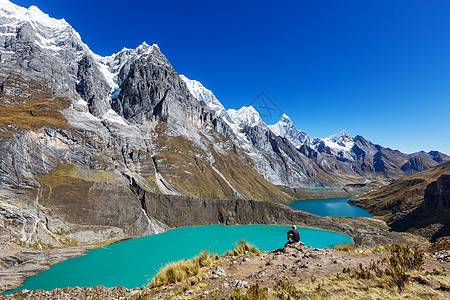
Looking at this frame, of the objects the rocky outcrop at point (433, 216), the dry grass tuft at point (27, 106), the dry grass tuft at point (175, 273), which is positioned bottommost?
the rocky outcrop at point (433, 216)

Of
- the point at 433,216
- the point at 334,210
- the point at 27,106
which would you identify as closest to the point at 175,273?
the point at 433,216

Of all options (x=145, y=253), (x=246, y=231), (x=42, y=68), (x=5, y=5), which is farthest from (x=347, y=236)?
(x=5, y=5)

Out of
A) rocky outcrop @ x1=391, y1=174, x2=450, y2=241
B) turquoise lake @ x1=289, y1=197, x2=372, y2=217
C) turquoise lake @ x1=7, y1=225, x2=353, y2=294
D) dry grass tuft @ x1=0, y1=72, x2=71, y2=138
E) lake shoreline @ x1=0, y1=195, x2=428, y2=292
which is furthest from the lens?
turquoise lake @ x1=289, y1=197, x2=372, y2=217

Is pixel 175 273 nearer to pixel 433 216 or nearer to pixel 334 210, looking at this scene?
pixel 433 216

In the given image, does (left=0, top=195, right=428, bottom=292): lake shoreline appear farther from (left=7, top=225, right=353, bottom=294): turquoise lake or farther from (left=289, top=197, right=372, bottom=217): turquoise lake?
(left=289, top=197, right=372, bottom=217): turquoise lake

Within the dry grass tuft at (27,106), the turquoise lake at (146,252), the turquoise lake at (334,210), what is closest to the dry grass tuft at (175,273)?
the turquoise lake at (146,252)

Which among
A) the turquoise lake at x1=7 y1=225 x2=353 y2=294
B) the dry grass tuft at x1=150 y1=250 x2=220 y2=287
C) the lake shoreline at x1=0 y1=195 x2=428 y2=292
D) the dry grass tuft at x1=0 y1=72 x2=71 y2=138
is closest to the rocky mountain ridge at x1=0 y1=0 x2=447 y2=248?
the dry grass tuft at x1=0 y1=72 x2=71 y2=138

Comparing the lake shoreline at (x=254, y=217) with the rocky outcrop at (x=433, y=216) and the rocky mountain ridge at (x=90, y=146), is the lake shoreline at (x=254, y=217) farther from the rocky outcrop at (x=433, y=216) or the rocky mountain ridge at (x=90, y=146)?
the rocky mountain ridge at (x=90, y=146)

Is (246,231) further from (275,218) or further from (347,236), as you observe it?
(347,236)

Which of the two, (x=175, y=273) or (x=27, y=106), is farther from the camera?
(x=27, y=106)
